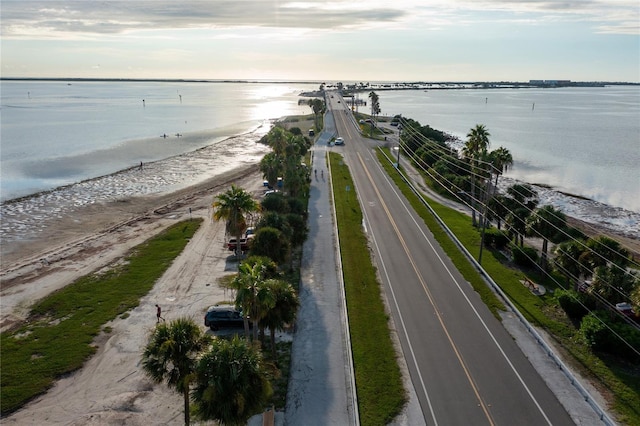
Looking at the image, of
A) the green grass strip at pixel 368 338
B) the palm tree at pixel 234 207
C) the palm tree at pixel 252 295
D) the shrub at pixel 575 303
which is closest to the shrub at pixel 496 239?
the green grass strip at pixel 368 338

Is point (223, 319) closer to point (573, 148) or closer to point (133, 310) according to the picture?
point (133, 310)

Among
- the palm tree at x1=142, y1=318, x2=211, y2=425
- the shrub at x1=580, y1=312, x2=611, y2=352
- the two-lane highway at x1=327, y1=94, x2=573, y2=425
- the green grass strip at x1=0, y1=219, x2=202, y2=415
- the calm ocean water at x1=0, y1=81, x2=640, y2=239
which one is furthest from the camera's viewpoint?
the calm ocean water at x1=0, y1=81, x2=640, y2=239

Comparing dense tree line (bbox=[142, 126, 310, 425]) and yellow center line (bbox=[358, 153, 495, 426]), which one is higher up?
dense tree line (bbox=[142, 126, 310, 425])

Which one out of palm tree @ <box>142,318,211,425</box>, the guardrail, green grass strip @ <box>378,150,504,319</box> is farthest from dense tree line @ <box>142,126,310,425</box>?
green grass strip @ <box>378,150,504,319</box>

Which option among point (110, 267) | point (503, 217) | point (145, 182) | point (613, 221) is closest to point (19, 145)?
point (145, 182)

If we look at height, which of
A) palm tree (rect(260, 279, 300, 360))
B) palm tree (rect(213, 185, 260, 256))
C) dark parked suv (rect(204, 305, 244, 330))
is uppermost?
palm tree (rect(213, 185, 260, 256))

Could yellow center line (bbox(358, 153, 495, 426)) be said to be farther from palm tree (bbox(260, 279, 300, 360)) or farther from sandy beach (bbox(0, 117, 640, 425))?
sandy beach (bbox(0, 117, 640, 425))

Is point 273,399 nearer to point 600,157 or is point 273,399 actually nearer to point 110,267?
point 110,267
